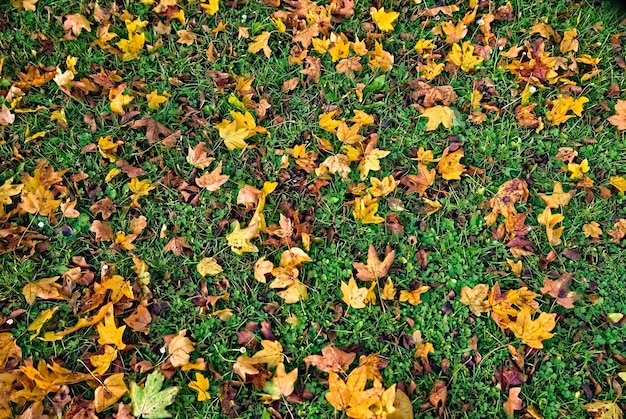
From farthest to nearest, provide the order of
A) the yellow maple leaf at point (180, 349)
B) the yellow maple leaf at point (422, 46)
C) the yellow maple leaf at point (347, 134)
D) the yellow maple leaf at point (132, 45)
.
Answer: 1. the yellow maple leaf at point (422, 46)
2. the yellow maple leaf at point (132, 45)
3. the yellow maple leaf at point (347, 134)
4. the yellow maple leaf at point (180, 349)

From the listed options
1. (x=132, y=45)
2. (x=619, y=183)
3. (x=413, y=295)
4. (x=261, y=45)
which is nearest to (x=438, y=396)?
(x=413, y=295)

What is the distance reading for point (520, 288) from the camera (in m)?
2.12

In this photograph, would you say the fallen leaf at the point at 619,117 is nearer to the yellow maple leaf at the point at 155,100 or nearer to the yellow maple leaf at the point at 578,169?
the yellow maple leaf at the point at 578,169

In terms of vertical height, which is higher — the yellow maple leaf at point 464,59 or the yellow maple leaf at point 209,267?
the yellow maple leaf at point 464,59

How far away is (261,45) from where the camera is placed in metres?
2.61

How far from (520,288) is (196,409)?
1263mm

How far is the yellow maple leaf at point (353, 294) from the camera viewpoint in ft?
6.72

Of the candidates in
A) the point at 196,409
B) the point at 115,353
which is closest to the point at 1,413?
the point at 115,353

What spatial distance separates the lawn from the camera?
1.94m

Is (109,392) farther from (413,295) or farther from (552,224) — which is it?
(552,224)

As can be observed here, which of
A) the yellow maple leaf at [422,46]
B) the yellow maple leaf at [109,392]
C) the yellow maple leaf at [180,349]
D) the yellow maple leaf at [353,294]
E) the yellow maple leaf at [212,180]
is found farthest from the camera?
the yellow maple leaf at [422,46]

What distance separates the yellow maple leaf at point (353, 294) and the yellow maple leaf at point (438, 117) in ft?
2.71

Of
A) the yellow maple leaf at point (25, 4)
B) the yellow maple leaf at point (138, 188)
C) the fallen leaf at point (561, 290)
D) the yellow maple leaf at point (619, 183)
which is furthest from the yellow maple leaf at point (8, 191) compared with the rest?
the yellow maple leaf at point (619, 183)

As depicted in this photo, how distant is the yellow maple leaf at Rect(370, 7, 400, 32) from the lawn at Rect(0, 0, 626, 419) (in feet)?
0.05
